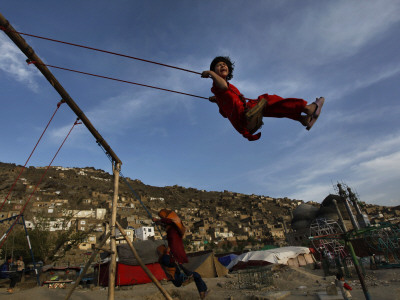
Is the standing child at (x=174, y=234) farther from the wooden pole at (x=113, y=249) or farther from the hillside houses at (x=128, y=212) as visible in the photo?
the hillside houses at (x=128, y=212)

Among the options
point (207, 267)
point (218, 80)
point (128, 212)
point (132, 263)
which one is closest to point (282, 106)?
point (218, 80)

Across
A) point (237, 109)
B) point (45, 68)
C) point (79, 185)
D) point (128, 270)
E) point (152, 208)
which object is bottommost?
point (128, 270)

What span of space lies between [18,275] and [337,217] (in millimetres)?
49538

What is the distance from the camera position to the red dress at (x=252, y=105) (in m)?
3.61

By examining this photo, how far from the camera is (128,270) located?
1636cm

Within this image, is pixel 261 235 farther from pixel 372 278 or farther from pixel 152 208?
pixel 372 278

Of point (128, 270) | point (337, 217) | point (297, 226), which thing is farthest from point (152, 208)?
point (128, 270)

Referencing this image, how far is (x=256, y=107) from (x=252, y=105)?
23cm

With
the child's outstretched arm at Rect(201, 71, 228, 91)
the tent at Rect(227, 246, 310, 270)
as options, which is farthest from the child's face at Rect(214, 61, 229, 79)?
the tent at Rect(227, 246, 310, 270)

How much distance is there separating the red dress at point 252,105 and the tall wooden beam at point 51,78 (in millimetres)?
4083

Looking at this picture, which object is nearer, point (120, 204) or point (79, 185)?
point (120, 204)

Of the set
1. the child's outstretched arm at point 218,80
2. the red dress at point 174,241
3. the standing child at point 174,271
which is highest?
the child's outstretched arm at point 218,80

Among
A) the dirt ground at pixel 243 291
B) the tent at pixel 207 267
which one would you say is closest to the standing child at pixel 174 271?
the dirt ground at pixel 243 291

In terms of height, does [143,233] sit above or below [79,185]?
below
